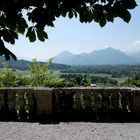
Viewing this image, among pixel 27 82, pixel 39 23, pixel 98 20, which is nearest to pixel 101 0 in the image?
pixel 98 20

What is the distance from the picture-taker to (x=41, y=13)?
2867mm

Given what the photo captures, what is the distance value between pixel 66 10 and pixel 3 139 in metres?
5.20

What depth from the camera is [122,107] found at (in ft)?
31.7

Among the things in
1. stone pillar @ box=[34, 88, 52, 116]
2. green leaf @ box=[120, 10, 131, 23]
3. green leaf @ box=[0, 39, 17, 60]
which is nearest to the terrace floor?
stone pillar @ box=[34, 88, 52, 116]

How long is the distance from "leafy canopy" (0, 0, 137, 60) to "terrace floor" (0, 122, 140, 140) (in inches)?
197

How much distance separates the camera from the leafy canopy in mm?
2780

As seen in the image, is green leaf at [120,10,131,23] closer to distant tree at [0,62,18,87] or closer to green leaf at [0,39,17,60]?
green leaf at [0,39,17,60]

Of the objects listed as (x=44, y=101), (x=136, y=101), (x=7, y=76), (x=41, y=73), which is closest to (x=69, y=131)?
(x=44, y=101)

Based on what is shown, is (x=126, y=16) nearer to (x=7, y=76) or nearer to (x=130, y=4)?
(x=130, y=4)

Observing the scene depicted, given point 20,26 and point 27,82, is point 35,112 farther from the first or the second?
point 20,26

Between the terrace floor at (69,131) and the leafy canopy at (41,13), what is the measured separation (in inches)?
197

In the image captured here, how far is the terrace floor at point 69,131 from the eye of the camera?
7730 millimetres

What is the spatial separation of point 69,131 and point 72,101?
1.64m

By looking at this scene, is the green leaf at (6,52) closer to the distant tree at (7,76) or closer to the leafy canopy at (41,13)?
the leafy canopy at (41,13)
